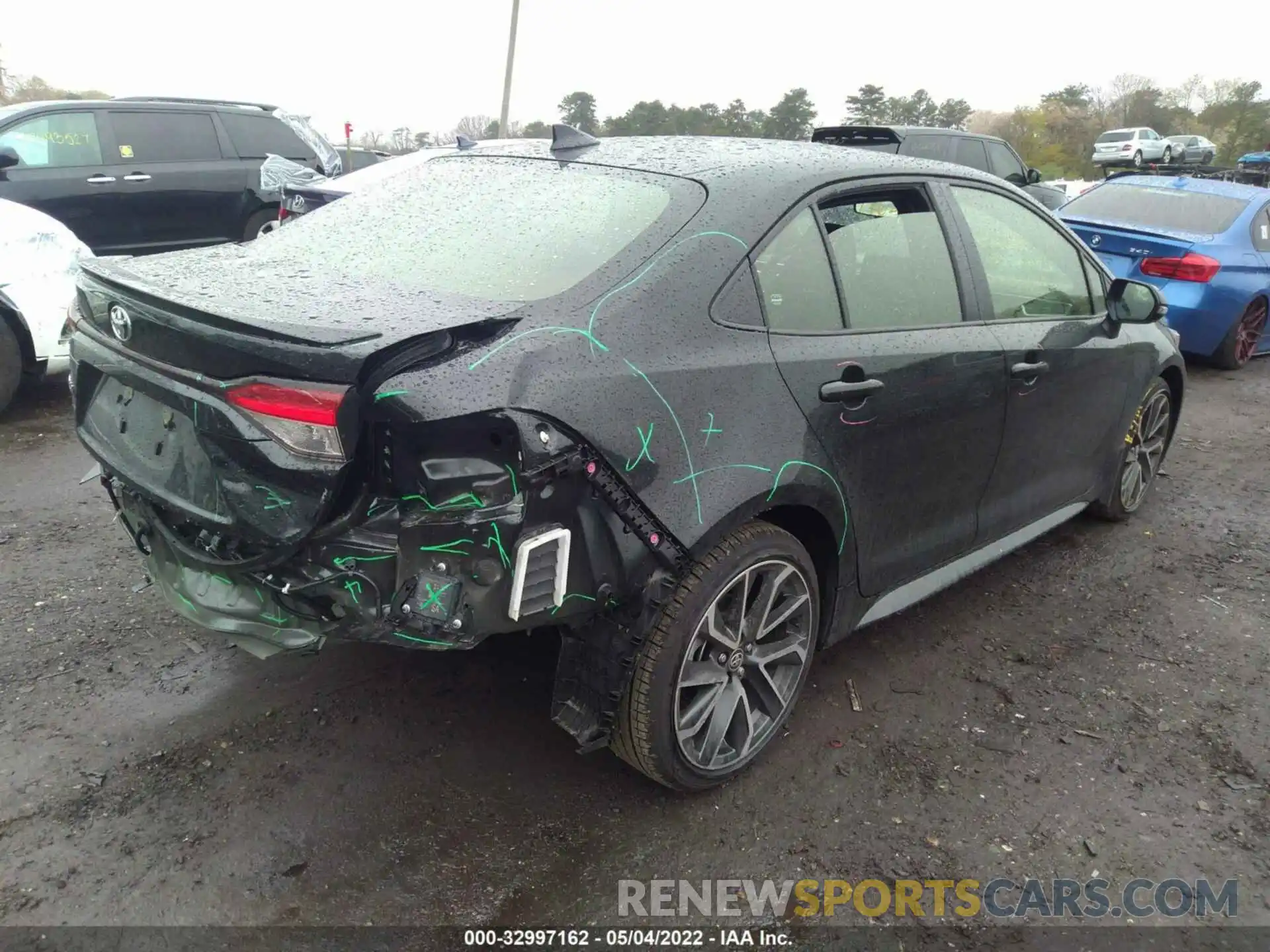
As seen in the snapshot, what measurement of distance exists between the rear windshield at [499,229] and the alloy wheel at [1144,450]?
303 centimetres

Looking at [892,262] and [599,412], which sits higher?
[892,262]

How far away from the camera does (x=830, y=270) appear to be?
8.98 ft

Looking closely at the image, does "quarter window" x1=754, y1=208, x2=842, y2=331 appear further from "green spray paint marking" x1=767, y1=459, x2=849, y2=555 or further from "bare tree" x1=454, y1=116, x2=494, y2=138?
"bare tree" x1=454, y1=116, x2=494, y2=138

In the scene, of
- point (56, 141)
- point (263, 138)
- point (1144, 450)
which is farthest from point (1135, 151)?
point (56, 141)

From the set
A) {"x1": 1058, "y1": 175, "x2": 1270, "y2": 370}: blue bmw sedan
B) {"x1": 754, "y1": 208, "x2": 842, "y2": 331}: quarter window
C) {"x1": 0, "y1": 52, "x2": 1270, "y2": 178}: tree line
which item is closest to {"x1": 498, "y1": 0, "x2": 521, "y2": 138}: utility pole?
{"x1": 0, "y1": 52, "x2": 1270, "y2": 178}: tree line

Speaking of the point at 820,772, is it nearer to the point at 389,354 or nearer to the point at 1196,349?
the point at 389,354

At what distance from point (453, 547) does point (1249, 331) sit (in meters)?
8.64

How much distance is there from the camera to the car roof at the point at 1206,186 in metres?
8.10

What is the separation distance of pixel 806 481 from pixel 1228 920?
5.13 feet

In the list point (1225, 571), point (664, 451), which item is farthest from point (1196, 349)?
point (664, 451)

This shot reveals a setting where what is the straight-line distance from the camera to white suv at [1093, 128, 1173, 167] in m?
32.6

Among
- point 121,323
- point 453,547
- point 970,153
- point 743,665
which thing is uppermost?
point 970,153

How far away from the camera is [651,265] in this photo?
7.76 ft

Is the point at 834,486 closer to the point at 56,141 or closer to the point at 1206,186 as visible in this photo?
the point at 1206,186
